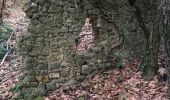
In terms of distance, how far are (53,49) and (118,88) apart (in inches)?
78.7

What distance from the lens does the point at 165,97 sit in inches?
320

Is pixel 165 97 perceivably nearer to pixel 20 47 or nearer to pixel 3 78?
pixel 20 47

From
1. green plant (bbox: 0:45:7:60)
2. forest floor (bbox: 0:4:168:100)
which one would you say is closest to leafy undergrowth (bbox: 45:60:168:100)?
forest floor (bbox: 0:4:168:100)

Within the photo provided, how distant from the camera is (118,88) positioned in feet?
29.7

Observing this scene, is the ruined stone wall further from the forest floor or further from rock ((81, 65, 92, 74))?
the forest floor

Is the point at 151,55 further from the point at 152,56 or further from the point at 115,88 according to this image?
the point at 115,88

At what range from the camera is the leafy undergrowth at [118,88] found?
28.0 feet

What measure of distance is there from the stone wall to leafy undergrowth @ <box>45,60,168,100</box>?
1.00ft

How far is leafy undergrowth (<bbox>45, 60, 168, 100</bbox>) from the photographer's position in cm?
854

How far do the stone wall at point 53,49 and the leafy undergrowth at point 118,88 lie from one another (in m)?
0.30

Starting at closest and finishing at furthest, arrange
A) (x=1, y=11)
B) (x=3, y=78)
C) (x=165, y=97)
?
(x=165, y=97)
(x=3, y=78)
(x=1, y=11)

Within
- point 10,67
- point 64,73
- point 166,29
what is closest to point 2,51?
point 10,67

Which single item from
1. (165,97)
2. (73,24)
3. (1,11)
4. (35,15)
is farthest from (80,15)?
(1,11)

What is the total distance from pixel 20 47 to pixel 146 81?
3.33 meters
